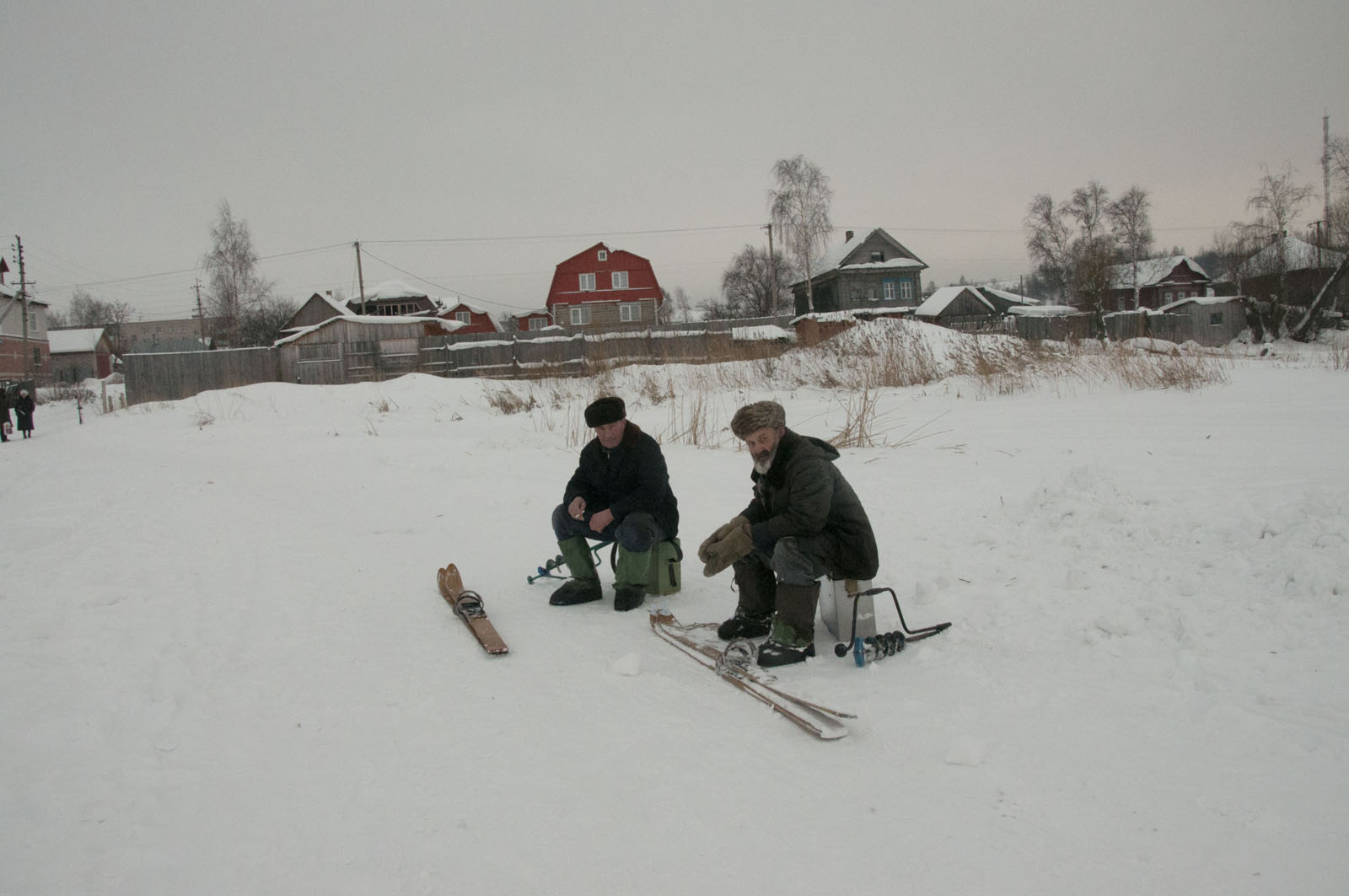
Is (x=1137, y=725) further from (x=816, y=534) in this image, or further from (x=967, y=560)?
(x=967, y=560)

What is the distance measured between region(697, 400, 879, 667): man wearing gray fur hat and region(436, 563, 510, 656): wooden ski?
1.18 m

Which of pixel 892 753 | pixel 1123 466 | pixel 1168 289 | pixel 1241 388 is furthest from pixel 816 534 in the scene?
pixel 1168 289

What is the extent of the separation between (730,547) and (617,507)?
3.79 feet

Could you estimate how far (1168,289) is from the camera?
5653 centimetres

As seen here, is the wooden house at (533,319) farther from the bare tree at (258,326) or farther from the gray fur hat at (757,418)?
the gray fur hat at (757,418)

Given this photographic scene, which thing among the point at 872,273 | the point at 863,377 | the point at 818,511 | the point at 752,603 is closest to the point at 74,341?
the point at 872,273

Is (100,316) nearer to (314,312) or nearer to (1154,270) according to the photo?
(314,312)

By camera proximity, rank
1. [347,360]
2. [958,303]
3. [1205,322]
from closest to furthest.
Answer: [347,360] < [1205,322] < [958,303]

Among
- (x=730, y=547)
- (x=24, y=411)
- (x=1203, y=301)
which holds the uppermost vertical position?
(x=1203, y=301)

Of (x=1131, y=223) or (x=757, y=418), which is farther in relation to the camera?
(x=1131, y=223)

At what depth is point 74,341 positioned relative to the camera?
209 feet

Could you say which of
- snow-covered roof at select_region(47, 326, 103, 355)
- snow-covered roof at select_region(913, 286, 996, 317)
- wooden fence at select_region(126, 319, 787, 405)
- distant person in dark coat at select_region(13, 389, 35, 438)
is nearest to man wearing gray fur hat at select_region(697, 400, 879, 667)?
wooden fence at select_region(126, 319, 787, 405)

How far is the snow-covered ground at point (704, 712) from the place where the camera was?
217 centimetres

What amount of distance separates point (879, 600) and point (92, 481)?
9641mm
